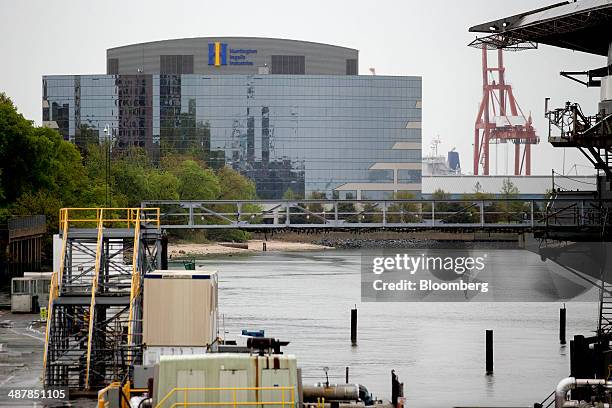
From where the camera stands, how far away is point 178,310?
167 feet

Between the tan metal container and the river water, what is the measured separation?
9237mm

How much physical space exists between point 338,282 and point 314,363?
256 ft

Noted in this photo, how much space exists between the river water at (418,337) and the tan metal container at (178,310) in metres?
9.24

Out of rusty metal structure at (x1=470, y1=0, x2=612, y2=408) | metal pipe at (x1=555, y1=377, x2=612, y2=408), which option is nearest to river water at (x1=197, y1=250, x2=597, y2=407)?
rusty metal structure at (x1=470, y1=0, x2=612, y2=408)

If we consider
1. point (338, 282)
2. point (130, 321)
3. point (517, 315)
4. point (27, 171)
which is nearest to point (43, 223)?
point (27, 171)

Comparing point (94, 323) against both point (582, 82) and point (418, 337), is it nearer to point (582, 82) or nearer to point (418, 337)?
point (582, 82)

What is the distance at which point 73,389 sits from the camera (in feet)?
171

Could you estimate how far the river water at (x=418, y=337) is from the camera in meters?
61.1

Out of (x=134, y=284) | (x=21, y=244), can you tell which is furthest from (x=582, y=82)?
(x=21, y=244)

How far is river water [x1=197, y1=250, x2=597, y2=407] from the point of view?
6109 centimetres

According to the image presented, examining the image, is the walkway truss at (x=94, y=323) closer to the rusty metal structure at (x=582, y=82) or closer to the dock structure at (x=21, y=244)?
the rusty metal structure at (x=582, y=82)

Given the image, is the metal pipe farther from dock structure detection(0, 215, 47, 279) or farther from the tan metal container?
dock structure detection(0, 215, 47, 279)

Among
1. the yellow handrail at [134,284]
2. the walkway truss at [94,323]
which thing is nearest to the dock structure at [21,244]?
the walkway truss at [94,323]

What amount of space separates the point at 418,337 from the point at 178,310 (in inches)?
1460
